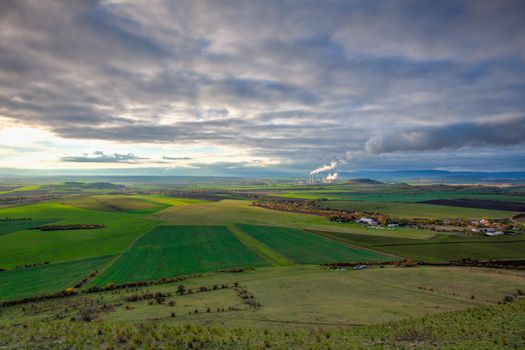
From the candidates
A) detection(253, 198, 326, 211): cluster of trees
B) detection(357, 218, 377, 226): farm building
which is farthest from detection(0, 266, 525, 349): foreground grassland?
detection(253, 198, 326, 211): cluster of trees

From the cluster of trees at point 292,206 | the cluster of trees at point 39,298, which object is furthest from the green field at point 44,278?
the cluster of trees at point 292,206

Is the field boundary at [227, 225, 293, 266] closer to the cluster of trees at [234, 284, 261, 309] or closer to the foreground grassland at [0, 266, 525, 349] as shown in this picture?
the foreground grassland at [0, 266, 525, 349]

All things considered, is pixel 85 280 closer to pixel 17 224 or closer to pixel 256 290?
pixel 256 290

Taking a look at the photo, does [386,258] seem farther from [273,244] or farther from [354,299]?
[354,299]

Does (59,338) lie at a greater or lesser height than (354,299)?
greater

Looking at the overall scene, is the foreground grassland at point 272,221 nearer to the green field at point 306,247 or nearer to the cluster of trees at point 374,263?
the green field at point 306,247

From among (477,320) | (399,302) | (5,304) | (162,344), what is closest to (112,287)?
(5,304)
